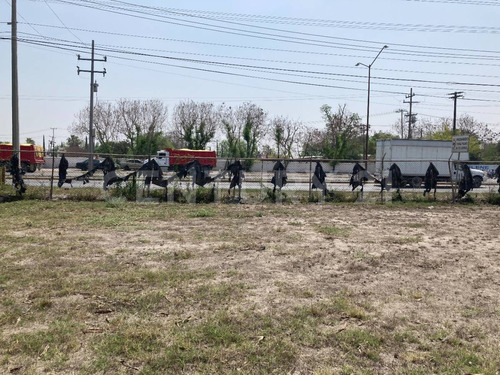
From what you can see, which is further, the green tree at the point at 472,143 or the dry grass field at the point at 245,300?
the green tree at the point at 472,143

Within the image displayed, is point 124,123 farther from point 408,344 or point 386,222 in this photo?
point 408,344

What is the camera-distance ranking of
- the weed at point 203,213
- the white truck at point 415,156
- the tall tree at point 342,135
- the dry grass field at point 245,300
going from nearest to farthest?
the dry grass field at point 245,300 → the weed at point 203,213 → the white truck at point 415,156 → the tall tree at point 342,135

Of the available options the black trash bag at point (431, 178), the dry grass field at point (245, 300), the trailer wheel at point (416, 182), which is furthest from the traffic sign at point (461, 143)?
the trailer wheel at point (416, 182)

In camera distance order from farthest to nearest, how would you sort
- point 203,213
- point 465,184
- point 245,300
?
point 465,184, point 203,213, point 245,300

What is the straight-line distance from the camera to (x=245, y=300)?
17.1 ft

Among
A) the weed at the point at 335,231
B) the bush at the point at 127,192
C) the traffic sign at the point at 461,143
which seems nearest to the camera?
the weed at the point at 335,231

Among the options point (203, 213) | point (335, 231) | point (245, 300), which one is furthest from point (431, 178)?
point (245, 300)

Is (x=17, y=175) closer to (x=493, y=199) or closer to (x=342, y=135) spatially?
(x=493, y=199)

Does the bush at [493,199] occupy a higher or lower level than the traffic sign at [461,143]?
lower

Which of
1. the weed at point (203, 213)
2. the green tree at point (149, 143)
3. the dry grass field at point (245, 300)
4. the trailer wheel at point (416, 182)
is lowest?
the dry grass field at point (245, 300)

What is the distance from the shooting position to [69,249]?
7.70 metres

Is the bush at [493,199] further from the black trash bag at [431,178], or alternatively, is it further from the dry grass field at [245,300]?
the dry grass field at [245,300]

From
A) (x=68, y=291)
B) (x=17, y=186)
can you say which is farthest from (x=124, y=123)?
(x=68, y=291)

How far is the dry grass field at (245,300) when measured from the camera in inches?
147
